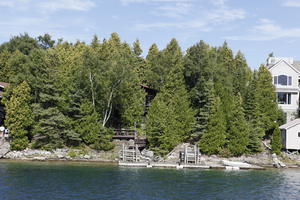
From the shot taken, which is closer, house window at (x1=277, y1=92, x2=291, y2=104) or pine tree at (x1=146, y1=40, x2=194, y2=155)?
pine tree at (x1=146, y1=40, x2=194, y2=155)

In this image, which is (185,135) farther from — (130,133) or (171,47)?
(171,47)

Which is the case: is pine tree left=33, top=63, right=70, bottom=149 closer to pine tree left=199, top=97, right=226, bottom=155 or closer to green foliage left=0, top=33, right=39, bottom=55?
pine tree left=199, top=97, right=226, bottom=155

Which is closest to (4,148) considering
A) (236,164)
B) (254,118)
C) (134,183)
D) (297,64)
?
(134,183)

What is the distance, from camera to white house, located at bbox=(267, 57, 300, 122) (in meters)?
65.6

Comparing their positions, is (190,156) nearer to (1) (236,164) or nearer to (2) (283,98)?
(1) (236,164)

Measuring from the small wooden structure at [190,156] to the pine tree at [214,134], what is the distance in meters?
2.18

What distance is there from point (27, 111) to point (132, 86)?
1646 centimetres

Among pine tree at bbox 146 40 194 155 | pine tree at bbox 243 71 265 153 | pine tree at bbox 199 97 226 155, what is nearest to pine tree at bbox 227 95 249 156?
pine tree at bbox 199 97 226 155

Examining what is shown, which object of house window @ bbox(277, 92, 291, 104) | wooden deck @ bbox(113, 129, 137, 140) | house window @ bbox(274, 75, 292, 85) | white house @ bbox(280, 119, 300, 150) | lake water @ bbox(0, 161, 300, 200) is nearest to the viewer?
lake water @ bbox(0, 161, 300, 200)

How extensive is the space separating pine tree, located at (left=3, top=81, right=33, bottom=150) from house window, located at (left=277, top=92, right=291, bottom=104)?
39181 millimetres

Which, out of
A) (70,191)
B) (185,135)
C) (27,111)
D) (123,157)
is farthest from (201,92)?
(70,191)

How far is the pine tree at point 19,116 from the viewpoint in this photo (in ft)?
178

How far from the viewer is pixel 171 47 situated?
76.9 meters

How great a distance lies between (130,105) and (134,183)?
25.7 m
